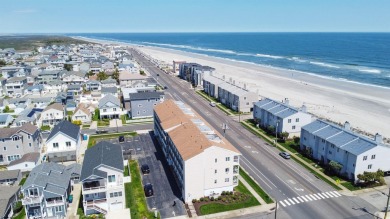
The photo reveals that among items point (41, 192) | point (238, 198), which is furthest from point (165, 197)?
point (41, 192)

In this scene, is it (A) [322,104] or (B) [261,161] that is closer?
(B) [261,161]

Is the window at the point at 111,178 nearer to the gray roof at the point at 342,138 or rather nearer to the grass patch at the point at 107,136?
the grass patch at the point at 107,136

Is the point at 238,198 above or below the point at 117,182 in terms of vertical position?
below

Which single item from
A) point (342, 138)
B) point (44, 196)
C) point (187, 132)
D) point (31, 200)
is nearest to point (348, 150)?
point (342, 138)

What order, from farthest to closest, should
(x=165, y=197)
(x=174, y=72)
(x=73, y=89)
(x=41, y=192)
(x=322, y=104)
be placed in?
1. (x=174, y=72)
2. (x=73, y=89)
3. (x=322, y=104)
4. (x=165, y=197)
5. (x=41, y=192)

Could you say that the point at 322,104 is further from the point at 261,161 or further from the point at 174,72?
the point at 174,72

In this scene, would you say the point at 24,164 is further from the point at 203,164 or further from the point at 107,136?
the point at 203,164
